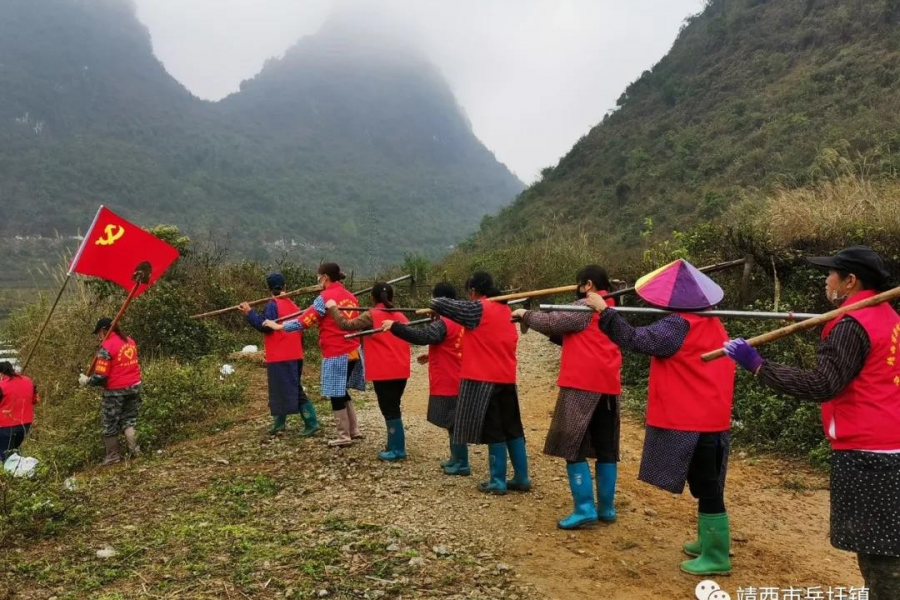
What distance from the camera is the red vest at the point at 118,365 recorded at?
6.49m

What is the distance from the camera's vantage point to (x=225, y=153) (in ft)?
236

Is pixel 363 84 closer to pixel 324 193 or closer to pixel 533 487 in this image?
pixel 324 193

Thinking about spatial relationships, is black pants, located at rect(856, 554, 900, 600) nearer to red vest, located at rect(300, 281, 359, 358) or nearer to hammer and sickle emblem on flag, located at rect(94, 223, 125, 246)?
red vest, located at rect(300, 281, 359, 358)

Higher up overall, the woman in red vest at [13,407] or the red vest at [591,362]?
the red vest at [591,362]

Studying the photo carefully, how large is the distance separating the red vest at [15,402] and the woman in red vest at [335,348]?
9.13ft

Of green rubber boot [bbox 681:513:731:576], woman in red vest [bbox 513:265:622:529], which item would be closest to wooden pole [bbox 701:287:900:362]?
green rubber boot [bbox 681:513:731:576]

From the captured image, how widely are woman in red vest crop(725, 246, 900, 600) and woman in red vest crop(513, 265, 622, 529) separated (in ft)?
5.02

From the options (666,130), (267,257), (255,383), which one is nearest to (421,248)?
(267,257)

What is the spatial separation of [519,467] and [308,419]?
8.81ft

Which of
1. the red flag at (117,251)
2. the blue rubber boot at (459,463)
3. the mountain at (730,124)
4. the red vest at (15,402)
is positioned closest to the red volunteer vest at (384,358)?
the blue rubber boot at (459,463)

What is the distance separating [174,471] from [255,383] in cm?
409

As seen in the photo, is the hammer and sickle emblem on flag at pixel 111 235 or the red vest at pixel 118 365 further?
the red vest at pixel 118 365

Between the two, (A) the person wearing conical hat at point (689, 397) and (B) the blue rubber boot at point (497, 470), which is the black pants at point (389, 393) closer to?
(B) the blue rubber boot at point (497, 470)

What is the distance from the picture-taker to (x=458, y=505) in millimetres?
4730
